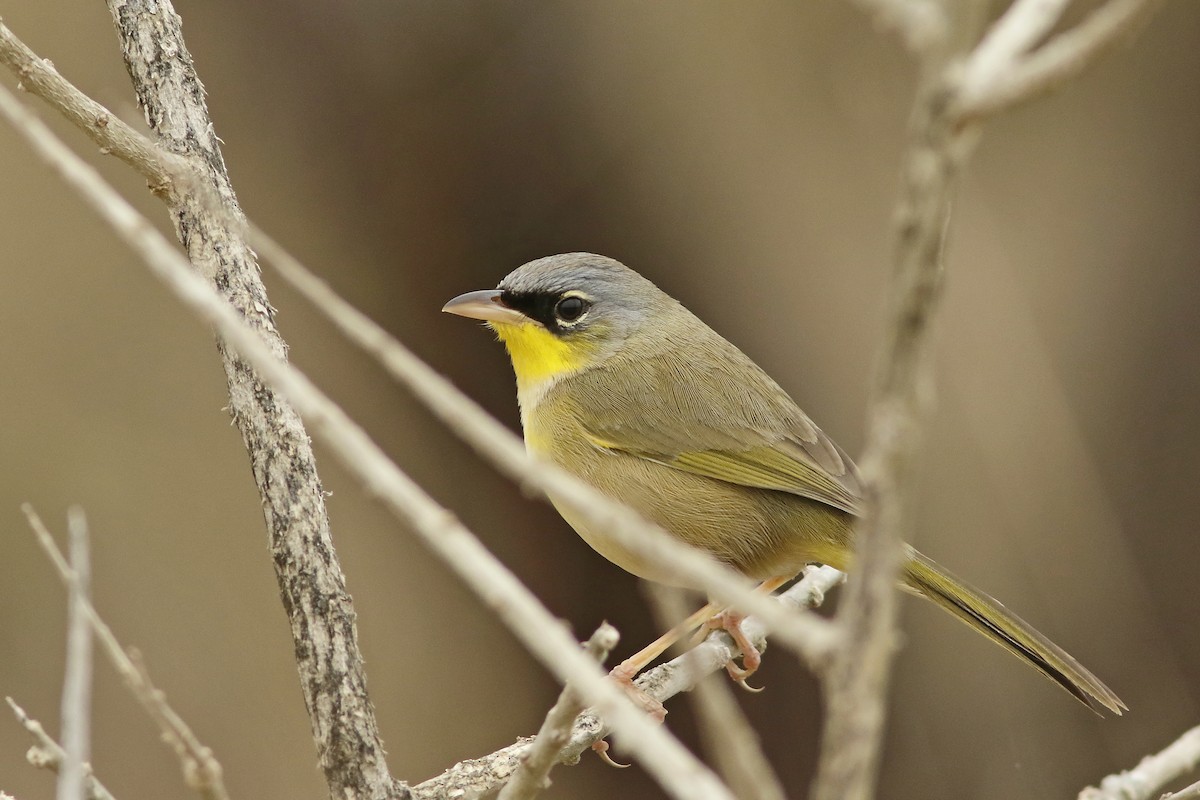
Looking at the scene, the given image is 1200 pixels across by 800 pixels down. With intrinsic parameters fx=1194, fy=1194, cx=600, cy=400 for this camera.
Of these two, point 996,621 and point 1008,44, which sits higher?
point 1008,44

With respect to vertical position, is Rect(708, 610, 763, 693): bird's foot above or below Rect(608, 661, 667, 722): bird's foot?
above

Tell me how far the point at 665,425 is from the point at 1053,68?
2.93 m

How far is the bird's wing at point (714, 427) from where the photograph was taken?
4.03m

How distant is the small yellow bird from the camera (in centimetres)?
397

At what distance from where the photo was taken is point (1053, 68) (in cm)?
126

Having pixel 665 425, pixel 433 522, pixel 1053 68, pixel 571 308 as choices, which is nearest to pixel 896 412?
pixel 1053 68

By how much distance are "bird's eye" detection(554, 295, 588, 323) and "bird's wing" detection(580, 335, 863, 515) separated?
0.76 ft

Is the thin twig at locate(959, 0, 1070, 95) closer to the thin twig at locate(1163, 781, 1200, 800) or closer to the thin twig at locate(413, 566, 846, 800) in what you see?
the thin twig at locate(413, 566, 846, 800)

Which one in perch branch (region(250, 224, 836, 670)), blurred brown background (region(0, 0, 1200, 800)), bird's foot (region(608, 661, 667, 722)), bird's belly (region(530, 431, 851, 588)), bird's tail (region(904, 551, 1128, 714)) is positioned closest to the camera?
perch branch (region(250, 224, 836, 670))

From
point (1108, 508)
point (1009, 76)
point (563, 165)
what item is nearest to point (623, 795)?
point (1108, 508)

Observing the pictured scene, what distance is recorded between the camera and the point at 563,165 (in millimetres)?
6789

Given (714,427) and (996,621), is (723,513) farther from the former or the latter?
(996,621)

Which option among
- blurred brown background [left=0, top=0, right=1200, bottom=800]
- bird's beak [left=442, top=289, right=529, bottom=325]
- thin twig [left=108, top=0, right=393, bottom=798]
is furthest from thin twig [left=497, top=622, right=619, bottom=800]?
blurred brown background [left=0, top=0, right=1200, bottom=800]

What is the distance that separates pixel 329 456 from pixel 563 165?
209cm
